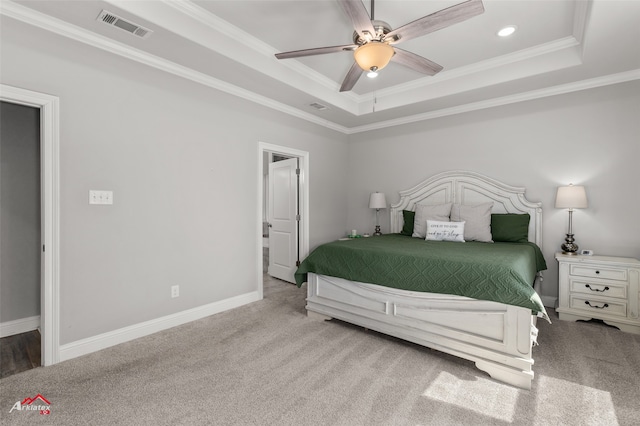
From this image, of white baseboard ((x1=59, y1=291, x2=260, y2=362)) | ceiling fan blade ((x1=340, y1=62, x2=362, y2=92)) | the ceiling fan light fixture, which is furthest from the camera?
ceiling fan blade ((x1=340, y1=62, x2=362, y2=92))

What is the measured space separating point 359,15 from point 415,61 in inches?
28.2

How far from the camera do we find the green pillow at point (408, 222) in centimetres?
424

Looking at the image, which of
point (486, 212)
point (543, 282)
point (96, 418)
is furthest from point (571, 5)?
point (96, 418)

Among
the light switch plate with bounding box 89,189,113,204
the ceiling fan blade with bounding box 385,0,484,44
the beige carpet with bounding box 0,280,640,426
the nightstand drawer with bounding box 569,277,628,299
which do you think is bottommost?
the beige carpet with bounding box 0,280,640,426

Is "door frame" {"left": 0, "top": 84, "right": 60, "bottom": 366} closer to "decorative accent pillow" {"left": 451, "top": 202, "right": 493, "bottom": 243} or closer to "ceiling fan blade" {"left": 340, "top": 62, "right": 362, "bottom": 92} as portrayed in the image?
"ceiling fan blade" {"left": 340, "top": 62, "right": 362, "bottom": 92}

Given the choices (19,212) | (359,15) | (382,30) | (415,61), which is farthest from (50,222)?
(415,61)

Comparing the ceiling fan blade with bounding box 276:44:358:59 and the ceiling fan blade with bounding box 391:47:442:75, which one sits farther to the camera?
the ceiling fan blade with bounding box 391:47:442:75

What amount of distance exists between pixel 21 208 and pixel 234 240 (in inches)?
79.7

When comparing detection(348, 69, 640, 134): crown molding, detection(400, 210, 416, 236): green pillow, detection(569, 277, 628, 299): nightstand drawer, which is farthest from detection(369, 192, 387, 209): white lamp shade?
detection(569, 277, 628, 299): nightstand drawer

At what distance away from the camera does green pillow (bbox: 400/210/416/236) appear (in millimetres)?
4242

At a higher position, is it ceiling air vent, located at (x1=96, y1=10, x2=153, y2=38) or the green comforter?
ceiling air vent, located at (x1=96, y1=10, x2=153, y2=38)

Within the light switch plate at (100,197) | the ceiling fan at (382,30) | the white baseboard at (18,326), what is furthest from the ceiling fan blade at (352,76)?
the white baseboard at (18,326)

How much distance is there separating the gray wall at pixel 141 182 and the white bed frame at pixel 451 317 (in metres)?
1.17

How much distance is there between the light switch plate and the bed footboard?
2073 millimetres
